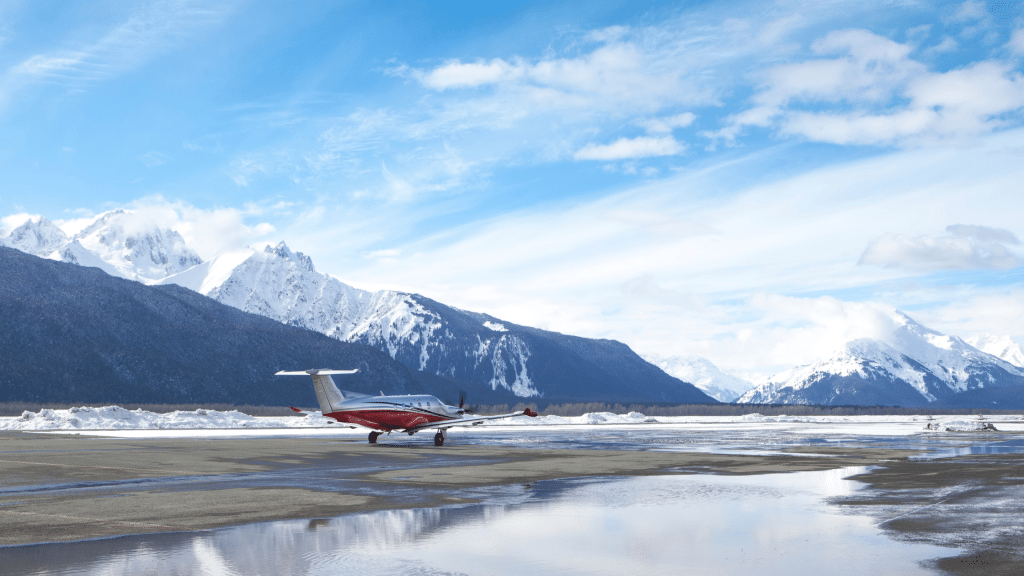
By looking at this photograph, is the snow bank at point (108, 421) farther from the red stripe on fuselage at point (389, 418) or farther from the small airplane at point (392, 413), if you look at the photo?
the red stripe on fuselage at point (389, 418)

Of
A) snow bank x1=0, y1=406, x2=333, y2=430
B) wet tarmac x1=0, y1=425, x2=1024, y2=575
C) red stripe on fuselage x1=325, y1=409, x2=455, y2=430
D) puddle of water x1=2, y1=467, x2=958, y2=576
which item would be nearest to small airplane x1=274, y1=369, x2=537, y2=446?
red stripe on fuselage x1=325, y1=409, x2=455, y2=430

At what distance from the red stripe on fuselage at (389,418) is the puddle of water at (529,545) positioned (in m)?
27.3

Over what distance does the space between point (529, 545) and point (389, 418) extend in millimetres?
33507

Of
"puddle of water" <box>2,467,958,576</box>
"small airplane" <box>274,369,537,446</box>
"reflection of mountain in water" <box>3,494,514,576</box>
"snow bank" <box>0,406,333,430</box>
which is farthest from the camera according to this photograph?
"snow bank" <box>0,406,333,430</box>

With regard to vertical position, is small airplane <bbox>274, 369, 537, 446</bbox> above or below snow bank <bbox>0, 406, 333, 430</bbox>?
above

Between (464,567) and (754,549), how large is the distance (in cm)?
513

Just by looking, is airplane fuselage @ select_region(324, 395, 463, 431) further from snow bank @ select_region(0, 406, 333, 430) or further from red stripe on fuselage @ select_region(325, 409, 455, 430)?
snow bank @ select_region(0, 406, 333, 430)

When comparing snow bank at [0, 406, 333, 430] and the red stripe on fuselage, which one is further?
snow bank at [0, 406, 333, 430]

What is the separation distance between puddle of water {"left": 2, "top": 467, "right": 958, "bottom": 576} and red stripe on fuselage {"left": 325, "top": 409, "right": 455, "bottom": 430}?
27.3 m

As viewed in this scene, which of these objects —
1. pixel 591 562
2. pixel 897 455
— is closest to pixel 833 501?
pixel 591 562

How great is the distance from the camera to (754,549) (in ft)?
45.4

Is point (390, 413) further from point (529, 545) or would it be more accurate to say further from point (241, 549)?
point (529, 545)

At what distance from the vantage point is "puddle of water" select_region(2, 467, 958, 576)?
39.9 feet

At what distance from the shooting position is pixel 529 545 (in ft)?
46.4
